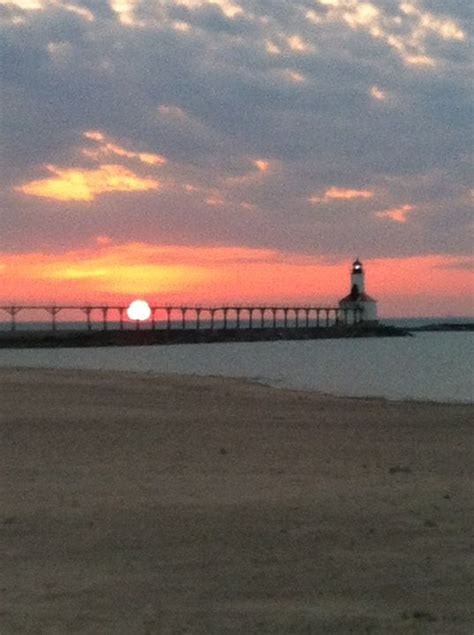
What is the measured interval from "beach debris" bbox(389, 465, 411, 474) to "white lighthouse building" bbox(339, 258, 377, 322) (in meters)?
99.7

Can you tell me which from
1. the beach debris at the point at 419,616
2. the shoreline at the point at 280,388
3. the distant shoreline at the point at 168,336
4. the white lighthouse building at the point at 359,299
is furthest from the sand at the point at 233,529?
the white lighthouse building at the point at 359,299

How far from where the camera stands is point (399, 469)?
12.5 meters

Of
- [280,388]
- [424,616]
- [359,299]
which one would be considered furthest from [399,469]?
[359,299]

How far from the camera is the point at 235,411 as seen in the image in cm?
2094

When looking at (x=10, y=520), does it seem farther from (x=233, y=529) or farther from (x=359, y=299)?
(x=359, y=299)

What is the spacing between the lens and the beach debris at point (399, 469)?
12.3 metres

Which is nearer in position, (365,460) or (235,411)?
(365,460)

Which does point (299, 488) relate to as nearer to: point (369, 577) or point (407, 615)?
point (369, 577)

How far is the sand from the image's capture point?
633 centimetres

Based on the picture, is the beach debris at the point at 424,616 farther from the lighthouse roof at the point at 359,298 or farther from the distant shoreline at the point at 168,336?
the lighthouse roof at the point at 359,298

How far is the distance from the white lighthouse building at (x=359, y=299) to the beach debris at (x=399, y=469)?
99705 millimetres

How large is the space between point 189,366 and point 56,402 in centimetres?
3176

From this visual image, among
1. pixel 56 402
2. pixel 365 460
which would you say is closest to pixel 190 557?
pixel 365 460

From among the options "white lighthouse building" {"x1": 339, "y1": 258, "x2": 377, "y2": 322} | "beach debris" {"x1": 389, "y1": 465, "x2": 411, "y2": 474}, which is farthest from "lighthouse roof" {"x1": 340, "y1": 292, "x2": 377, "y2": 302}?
"beach debris" {"x1": 389, "y1": 465, "x2": 411, "y2": 474}
